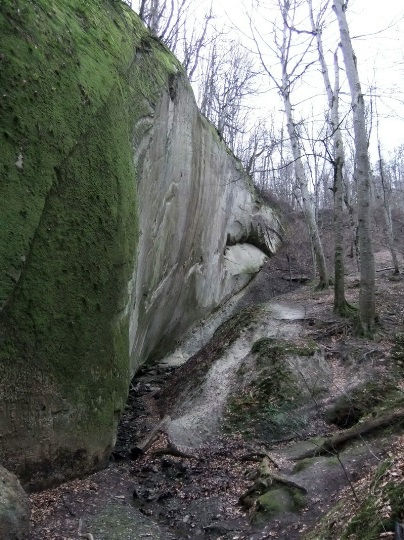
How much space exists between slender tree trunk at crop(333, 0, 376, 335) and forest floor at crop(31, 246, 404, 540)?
0.61 metres

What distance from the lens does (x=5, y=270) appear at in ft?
20.4

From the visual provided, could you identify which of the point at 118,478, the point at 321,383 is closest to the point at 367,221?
the point at 321,383

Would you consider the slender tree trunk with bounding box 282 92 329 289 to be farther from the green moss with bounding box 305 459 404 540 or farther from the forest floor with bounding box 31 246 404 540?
the green moss with bounding box 305 459 404 540

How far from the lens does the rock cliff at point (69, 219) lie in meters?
6.40

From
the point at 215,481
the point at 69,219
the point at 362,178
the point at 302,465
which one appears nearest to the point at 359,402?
the point at 302,465

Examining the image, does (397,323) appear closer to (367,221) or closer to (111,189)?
(367,221)

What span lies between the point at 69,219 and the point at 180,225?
7247 millimetres

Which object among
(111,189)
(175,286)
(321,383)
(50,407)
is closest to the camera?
(50,407)

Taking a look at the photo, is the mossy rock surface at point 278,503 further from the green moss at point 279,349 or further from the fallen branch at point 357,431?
the green moss at point 279,349

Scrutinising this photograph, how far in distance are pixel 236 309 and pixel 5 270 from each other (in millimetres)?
15318

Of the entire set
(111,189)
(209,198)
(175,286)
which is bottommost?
(175,286)

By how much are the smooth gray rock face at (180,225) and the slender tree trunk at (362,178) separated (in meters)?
4.39

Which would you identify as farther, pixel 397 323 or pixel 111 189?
pixel 397 323

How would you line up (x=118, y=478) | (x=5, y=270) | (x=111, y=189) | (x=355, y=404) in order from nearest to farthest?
(x=5, y=270) < (x=118, y=478) < (x=111, y=189) < (x=355, y=404)
